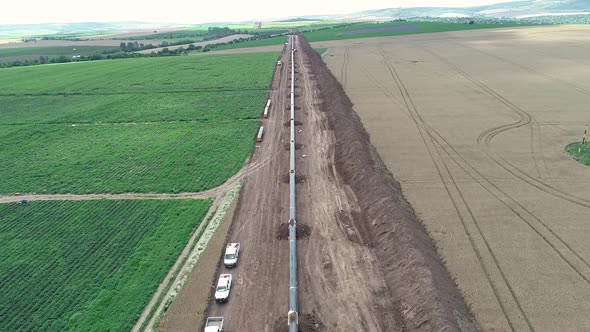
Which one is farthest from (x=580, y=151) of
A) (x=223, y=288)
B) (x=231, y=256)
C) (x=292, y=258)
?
(x=223, y=288)

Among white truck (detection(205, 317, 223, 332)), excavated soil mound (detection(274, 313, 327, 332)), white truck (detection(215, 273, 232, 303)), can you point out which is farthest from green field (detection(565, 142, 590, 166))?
white truck (detection(205, 317, 223, 332))

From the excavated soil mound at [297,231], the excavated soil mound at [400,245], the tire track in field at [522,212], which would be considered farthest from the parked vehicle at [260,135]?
the tire track in field at [522,212]

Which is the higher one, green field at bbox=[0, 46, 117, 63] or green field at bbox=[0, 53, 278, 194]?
green field at bbox=[0, 46, 117, 63]

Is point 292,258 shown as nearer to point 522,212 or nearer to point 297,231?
point 297,231

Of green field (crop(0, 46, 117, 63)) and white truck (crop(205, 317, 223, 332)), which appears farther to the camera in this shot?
green field (crop(0, 46, 117, 63))

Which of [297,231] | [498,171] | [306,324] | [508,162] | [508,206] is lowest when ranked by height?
[306,324]

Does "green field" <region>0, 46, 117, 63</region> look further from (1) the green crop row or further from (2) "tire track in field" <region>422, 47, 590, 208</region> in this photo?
(2) "tire track in field" <region>422, 47, 590, 208</region>

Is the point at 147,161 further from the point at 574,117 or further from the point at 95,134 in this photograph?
the point at 574,117
